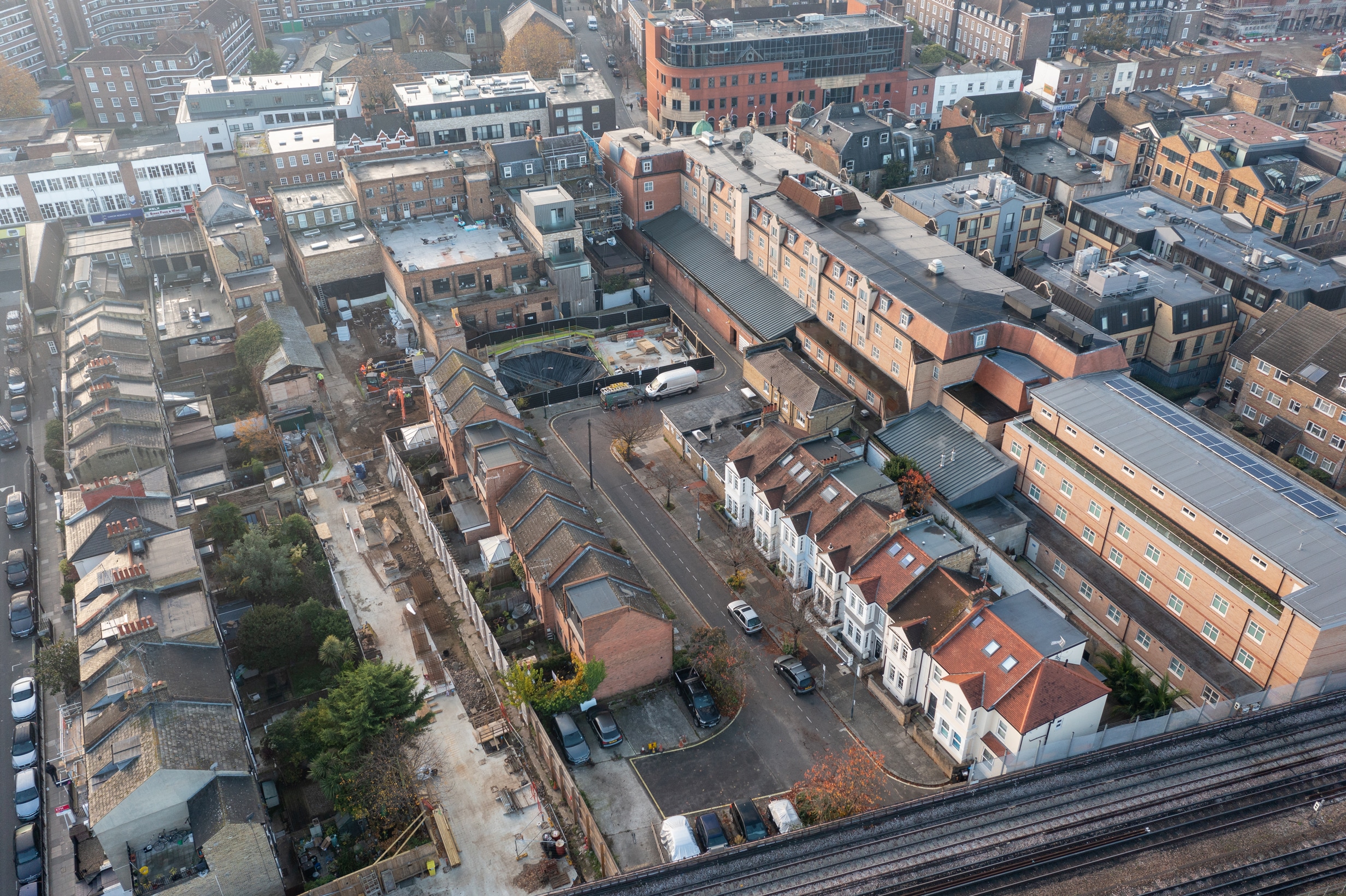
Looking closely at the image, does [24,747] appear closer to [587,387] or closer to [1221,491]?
[587,387]

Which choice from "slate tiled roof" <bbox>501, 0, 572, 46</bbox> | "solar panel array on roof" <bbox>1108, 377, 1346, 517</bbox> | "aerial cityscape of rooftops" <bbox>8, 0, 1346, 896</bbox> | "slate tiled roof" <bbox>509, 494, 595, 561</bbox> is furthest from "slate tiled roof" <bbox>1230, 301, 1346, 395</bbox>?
"slate tiled roof" <bbox>501, 0, 572, 46</bbox>

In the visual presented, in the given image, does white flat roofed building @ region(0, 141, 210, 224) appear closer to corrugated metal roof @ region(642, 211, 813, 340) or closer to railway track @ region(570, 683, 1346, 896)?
corrugated metal roof @ region(642, 211, 813, 340)

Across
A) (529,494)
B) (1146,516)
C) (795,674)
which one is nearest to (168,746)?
(529,494)

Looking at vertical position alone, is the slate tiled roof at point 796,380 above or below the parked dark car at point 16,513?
above

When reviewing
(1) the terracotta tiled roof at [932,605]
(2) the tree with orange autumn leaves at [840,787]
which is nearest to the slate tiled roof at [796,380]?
(1) the terracotta tiled roof at [932,605]

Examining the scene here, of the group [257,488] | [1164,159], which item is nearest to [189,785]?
[257,488]

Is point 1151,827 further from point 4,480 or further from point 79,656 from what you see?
point 4,480

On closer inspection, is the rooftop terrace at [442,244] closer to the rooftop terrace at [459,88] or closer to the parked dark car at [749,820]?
the rooftop terrace at [459,88]
